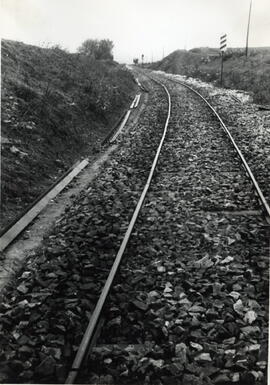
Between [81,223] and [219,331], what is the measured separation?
3193mm

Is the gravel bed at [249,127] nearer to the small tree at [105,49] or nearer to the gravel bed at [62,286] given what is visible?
the gravel bed at [62,286]

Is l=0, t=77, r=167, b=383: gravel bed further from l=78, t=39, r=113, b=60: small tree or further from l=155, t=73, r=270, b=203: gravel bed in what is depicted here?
l=78, t=39, r=113, b=60: small tree

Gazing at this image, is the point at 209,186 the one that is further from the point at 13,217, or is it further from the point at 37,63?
the point at 37,63

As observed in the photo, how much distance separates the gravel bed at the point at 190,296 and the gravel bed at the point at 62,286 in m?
0.29

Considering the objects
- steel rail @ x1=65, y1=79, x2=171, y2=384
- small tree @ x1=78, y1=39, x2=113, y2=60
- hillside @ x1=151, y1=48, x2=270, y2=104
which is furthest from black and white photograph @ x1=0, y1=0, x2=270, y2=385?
small tree @ x1=78, y1=39, x2=113, y2=60

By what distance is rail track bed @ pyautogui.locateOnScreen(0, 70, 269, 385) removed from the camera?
12.3ft

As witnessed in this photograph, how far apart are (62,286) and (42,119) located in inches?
304

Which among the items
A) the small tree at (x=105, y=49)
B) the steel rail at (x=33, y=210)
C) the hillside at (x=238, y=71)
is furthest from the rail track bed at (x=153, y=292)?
the small tree at (x=105, y=49)

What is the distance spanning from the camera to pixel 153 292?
4840mm

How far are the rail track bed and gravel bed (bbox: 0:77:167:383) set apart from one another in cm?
1

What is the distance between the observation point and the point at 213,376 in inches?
144

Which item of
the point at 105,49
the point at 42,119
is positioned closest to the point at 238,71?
the point at 105,49

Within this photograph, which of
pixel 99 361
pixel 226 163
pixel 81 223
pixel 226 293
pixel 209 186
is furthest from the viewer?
pixel 226 163

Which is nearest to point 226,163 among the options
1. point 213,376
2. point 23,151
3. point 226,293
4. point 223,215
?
point 223,215
